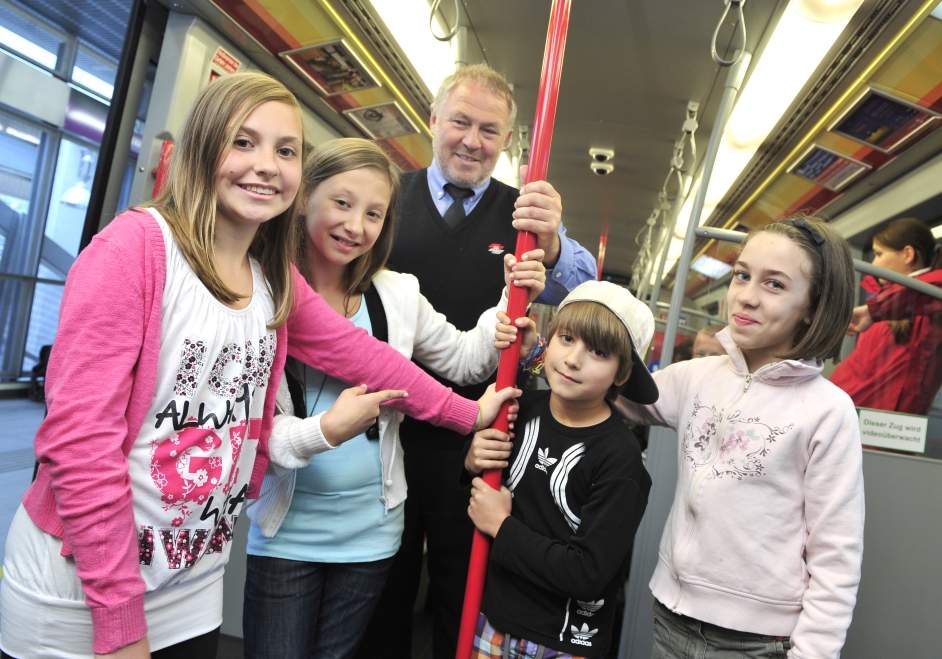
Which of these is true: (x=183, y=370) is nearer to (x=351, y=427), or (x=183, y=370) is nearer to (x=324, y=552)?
(x=351, y=427)

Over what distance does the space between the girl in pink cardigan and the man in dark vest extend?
22.2 inches

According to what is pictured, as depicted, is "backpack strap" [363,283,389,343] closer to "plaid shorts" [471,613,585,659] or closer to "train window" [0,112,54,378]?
"plaid shorts" [471,613,585,659]

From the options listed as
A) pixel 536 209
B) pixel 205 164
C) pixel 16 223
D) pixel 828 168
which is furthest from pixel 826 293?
pixel 16 223

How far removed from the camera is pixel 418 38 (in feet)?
11.1

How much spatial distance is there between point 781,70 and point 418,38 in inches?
75.3

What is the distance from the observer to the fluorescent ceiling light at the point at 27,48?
259 centimetres

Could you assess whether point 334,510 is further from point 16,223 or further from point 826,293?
point 16,223

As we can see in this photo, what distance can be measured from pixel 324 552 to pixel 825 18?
2898 millimetres

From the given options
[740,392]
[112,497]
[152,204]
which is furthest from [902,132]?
[112,497]

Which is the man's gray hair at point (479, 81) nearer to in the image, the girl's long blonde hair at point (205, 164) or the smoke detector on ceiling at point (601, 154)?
the girl's long blonde hair at point (205, 164)

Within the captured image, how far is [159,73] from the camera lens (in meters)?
2.61

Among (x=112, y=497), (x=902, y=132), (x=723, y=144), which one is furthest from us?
(x=723, y=144)

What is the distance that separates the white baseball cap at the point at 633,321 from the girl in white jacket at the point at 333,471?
0.51 feet

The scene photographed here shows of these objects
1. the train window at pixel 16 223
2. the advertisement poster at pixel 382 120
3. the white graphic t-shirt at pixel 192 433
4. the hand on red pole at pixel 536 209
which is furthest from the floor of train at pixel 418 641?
the advertisement poster at pixel 382 120
